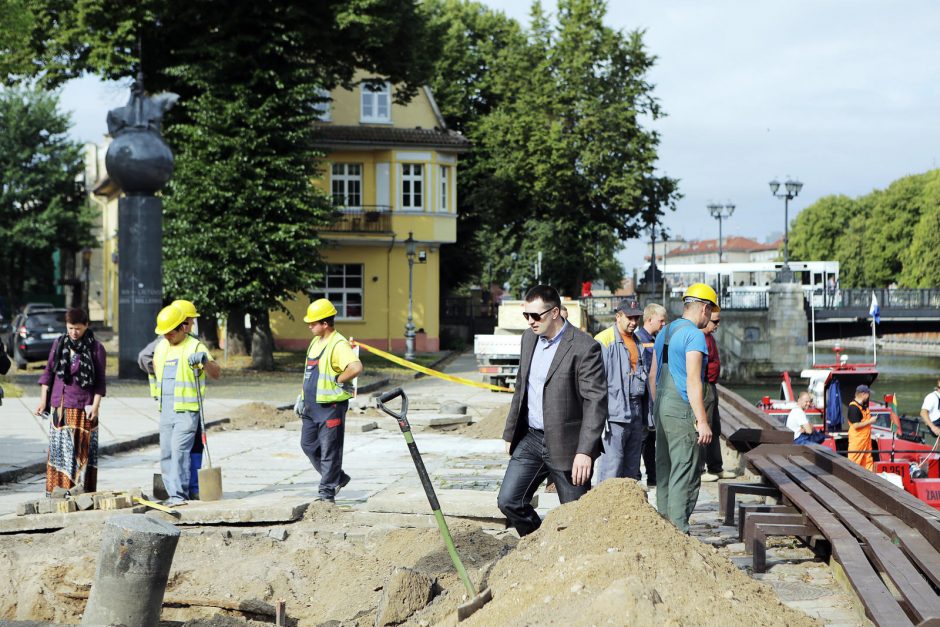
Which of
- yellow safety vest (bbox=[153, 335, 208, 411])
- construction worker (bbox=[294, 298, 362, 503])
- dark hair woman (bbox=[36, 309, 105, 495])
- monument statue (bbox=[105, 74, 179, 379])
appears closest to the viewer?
construction worker (bbox=[294, 298, 362, 503])

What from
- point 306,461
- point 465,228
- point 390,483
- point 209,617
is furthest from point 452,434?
point 465,228

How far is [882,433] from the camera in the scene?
2169 centimetres

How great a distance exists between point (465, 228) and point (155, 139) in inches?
1278

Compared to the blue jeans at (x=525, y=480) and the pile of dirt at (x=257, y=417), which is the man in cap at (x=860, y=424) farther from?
the blue jeans at (x=525, y=480)

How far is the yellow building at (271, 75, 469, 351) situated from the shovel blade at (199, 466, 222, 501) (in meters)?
37.0

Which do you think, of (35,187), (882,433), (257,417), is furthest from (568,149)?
(257,417)

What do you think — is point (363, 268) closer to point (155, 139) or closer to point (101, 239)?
point (155, 139)

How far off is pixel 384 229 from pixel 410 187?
204 cm

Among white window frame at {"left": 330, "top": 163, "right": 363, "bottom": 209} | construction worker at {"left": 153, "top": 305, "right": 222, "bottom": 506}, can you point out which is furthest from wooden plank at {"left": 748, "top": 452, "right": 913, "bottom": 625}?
white window frame at {"left": 330, "top": 163, "right": 363, "bottom": 209}

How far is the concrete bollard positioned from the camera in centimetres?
650

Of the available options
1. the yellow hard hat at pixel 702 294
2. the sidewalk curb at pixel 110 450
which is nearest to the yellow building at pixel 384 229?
the sidewalk curb at pixel 110 450

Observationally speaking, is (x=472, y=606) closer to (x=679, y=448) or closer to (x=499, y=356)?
(x=679, y=448)

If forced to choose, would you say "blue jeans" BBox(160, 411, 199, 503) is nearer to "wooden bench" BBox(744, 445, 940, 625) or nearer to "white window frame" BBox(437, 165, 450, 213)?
"wooden bench" BBox(744, 445, 940, 625)

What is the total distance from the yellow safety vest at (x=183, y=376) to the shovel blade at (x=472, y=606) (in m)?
5.02
